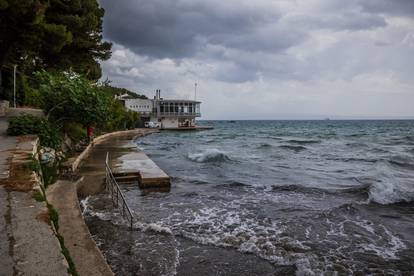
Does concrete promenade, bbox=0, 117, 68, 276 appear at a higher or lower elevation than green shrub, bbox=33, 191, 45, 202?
lower

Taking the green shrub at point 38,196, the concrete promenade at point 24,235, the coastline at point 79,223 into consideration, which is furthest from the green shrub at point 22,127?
the green shrub at point 38,196

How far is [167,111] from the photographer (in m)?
71.2

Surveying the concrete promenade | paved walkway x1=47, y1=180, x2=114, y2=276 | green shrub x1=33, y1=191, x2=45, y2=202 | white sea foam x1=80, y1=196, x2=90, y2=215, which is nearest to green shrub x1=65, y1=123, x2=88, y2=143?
white sea foam x1=80, y1=196, x2=90, y2=215

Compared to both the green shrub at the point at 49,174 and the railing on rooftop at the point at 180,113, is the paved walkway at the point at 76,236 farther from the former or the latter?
the railing on rooftop at the point at 180,113

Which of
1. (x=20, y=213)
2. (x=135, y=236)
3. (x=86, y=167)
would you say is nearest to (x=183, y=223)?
(x=135, y=236)

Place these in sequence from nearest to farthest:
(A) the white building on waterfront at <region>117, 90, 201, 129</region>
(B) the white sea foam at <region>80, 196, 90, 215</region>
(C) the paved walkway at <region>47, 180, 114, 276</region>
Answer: (C) the paved walkway at <region>47, 180, 114, 276</region>, (B) the white sea foam at <region>80, 196, 90, 215</region>, (A) the white building on waterfront at <region>117, 90, 201, 129</region>

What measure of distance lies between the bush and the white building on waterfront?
5665 cm

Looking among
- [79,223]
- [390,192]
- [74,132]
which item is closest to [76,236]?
[79,223]

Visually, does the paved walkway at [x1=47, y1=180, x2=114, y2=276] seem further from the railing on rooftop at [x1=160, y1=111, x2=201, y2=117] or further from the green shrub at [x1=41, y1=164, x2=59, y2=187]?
the railing on rooftop at [x1=160, y1=111, x2=201, y2=117]

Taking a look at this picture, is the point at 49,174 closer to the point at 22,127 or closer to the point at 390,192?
the point at 22,127

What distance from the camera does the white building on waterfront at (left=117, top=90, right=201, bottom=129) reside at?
70.5 metres

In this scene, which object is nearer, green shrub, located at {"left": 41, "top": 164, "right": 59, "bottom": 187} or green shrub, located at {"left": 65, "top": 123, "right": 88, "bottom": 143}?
green shrub, located at {"left": 41, "top": 164, "right": 59, "bottom": 187}

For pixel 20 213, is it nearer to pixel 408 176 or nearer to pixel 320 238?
pixel 320 238

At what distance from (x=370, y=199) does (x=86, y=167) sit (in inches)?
408
